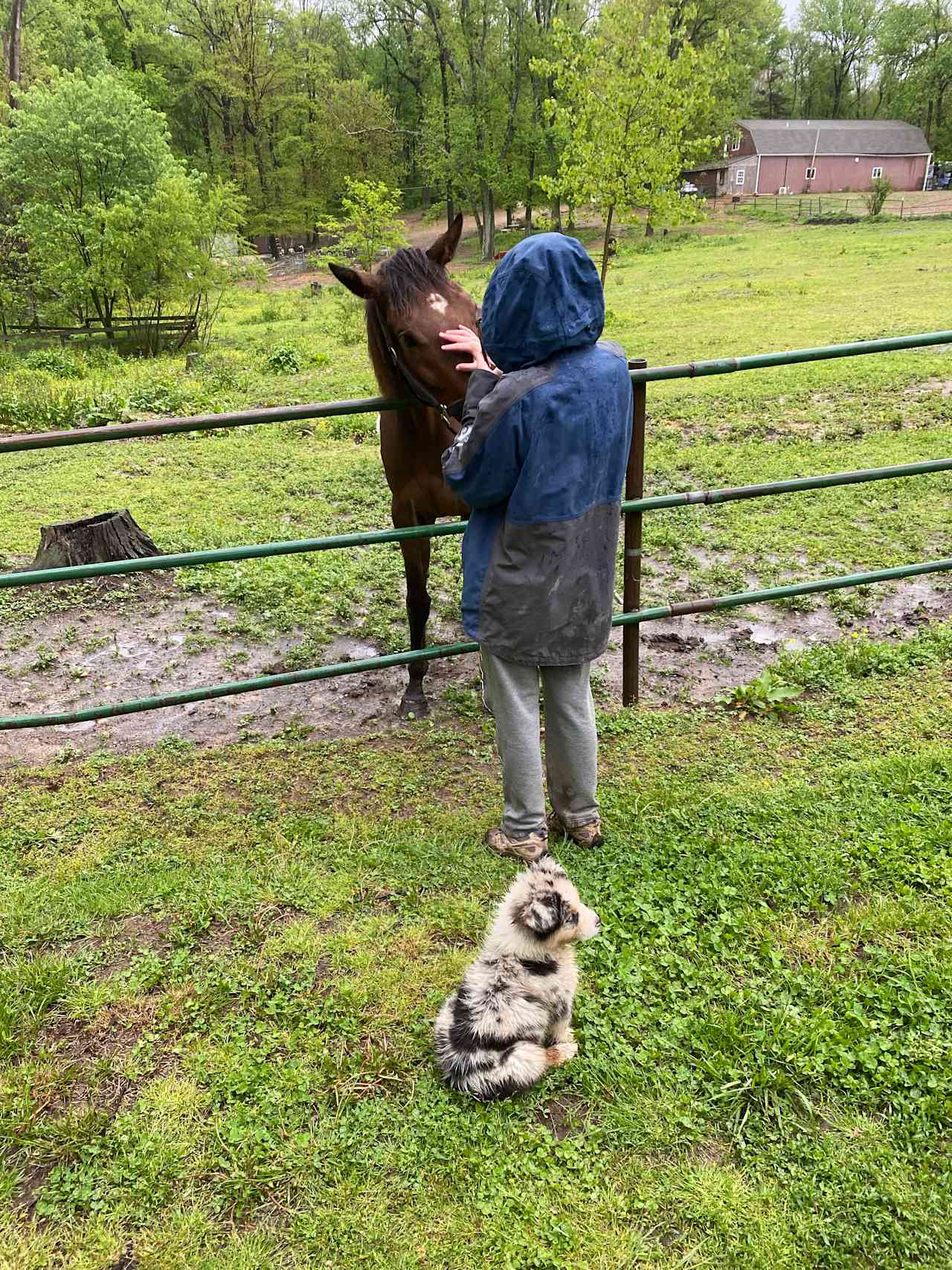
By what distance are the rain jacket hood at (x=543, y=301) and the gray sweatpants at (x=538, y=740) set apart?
934 millimetres

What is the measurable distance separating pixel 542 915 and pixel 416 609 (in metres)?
2.20

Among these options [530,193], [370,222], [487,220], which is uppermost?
[530,193]

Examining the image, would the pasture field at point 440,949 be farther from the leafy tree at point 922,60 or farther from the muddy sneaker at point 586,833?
the leafy tree at point 922,60

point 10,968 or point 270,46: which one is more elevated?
point 270,46

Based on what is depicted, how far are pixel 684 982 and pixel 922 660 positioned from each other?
2410mm

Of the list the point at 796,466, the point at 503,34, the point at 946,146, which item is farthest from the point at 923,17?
the point at 796,466

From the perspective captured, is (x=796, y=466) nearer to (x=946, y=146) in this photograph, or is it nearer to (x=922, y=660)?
(x=922, y=660)

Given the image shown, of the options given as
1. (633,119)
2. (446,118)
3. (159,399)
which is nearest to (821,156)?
(446,118)

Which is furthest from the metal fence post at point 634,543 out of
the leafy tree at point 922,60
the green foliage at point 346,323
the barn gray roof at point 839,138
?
the leafy tree at point 922,60

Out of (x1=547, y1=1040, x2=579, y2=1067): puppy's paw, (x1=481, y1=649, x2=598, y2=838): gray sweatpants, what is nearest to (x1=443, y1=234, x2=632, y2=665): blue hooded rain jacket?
(x1=481, y1=649, x2=598, y2=838): gray sweatpants

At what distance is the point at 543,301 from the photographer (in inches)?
84.5

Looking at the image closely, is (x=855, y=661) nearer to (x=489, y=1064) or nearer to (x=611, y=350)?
(x=611, y=350)

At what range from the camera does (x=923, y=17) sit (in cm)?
5503

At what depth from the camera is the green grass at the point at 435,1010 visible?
1.72 metres
